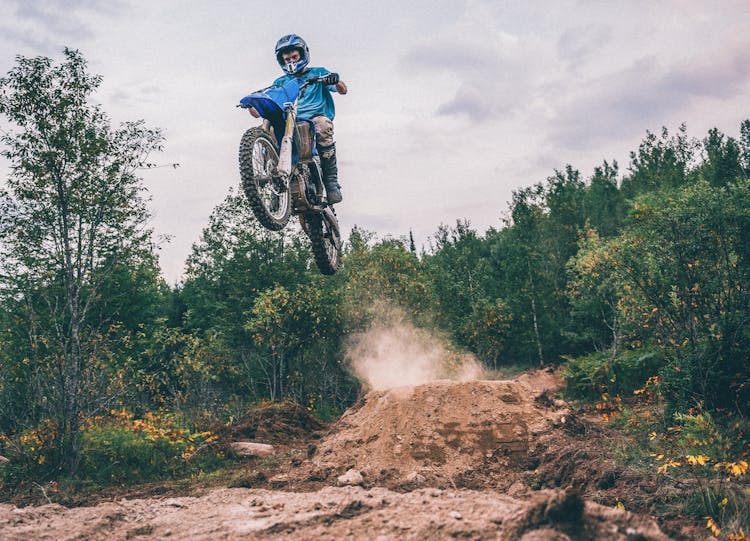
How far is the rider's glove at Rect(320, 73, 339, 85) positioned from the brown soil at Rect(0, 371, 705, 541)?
4390 mm

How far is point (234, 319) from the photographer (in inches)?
1120

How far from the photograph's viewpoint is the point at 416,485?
906 centimetres

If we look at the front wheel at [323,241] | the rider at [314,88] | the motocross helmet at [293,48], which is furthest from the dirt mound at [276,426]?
the motocross helmet at [293,48]

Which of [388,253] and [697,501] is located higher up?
[388,253]

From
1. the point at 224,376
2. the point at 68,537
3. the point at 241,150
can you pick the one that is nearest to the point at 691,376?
the point at 241,150

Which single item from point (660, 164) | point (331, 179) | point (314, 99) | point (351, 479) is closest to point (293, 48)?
point (314, 99)

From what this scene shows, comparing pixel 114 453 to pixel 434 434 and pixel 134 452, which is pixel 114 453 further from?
pixel 434 434

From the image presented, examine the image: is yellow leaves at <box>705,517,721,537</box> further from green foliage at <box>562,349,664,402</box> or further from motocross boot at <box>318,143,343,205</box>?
green foliage at <box>562,349,664,402</box>

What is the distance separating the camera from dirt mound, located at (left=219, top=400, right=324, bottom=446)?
14.7 m

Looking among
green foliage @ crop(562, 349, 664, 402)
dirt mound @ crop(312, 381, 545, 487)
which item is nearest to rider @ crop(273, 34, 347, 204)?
dirt mound @ crop(312, 381, 545, 487)

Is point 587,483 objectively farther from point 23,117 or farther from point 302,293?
point 302,293

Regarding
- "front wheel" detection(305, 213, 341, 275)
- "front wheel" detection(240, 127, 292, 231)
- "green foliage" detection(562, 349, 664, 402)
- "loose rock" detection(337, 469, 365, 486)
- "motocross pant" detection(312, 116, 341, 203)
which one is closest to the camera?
"front wheel" detection(240, 127, 292, 231)

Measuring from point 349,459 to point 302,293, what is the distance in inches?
444

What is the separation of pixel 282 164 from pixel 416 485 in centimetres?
596
